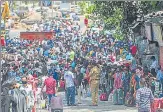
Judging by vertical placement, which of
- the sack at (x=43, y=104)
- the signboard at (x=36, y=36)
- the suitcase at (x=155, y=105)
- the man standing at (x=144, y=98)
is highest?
the signboard at (x=36, y=36)

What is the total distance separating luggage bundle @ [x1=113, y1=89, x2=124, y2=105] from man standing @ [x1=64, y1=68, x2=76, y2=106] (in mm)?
1169

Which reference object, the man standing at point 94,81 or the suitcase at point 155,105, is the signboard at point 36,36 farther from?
the suitcase at point 155,105

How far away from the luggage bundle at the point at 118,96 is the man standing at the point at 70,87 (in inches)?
46.0

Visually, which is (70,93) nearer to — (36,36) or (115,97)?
(115,97)

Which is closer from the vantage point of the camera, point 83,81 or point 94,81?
point 94,81

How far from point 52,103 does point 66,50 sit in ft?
58.4

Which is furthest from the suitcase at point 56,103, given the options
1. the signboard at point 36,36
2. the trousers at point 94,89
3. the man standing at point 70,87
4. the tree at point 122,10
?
the signboard at point 36,36

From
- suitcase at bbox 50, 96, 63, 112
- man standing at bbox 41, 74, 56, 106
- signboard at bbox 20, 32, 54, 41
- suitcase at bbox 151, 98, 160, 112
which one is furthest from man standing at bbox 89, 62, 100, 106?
signboard at bbox 20, 32, 54, 41

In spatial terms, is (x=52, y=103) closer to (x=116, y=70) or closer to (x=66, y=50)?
(x=116, y=70)

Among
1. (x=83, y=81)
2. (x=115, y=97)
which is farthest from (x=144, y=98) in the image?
(x=83, y=81)

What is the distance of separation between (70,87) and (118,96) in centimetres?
135

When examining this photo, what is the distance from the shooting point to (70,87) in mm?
20734

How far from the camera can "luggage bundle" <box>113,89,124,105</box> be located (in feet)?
67.5

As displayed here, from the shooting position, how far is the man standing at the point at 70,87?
2059cm
